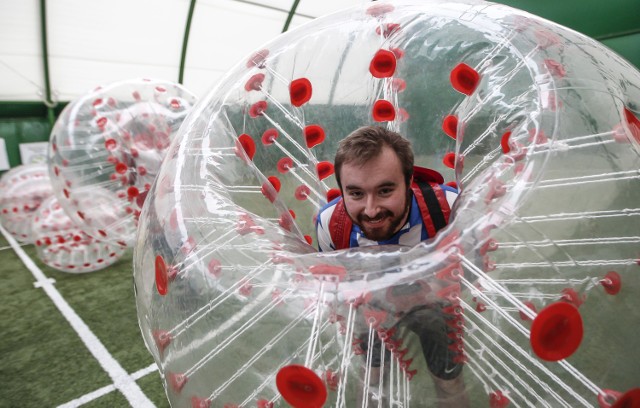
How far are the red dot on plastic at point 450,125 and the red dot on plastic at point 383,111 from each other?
0.26 metres

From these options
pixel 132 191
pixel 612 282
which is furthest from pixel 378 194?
pixel 132 191

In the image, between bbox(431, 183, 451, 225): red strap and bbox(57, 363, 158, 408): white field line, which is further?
bbox(57, 363, 158, 408): white field line

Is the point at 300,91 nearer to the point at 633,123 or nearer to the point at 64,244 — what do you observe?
the point at 633,123

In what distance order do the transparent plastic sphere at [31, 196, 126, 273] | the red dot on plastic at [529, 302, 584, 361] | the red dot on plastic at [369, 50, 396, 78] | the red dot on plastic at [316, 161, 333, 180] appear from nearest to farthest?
→ the red dot on plastic at [529, 302, 584, 361], the red dot on plastic at [369, 50, 396, 78], the red dot on plastic at [316, 161, 333, 180], the transparent plastic sphere at [31, 196, 126, 273]

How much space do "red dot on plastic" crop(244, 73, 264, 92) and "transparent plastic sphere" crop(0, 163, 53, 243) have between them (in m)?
4.66

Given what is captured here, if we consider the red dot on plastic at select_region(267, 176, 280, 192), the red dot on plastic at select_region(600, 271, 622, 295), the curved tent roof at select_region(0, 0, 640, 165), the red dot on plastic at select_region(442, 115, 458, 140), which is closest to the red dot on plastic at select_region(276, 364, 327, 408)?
the red dot on plastic at select_region(600, 271, 622, 295)

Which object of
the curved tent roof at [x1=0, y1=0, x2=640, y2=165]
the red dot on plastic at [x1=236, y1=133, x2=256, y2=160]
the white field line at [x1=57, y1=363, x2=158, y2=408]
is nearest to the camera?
the red dot on plastic at [x1=236, y1=133, x2=256, y2=160]

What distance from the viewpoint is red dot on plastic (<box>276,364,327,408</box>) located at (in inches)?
30.9

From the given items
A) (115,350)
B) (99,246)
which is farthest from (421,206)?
(99,246)

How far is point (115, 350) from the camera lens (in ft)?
9.04

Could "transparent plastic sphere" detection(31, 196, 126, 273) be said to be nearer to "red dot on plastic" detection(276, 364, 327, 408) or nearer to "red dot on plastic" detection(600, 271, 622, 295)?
"red dot on plastic" detection(276, 364, 327, 408)

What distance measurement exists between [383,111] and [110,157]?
2.42 meters

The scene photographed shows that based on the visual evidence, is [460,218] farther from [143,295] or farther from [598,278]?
[143,295]

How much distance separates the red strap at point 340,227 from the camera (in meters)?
1.52
